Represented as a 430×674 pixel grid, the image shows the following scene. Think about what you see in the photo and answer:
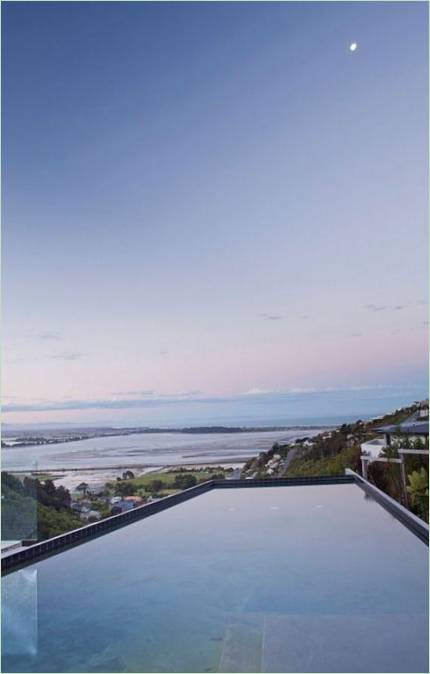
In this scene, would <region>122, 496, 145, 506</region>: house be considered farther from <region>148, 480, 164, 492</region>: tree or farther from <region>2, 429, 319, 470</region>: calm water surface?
<region>2, 429, 319, 470</region>: calm water surface

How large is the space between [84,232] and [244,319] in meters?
3.78

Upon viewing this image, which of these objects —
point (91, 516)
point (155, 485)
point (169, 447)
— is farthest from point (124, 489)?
point (169, 447)

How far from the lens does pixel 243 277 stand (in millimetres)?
9484

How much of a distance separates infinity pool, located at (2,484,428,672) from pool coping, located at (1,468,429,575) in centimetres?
12

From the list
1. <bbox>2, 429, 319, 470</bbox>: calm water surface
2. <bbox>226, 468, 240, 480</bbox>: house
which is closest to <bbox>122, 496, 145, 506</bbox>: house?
<bbox>2, 429, 319, 470</bbox>: calm water surface

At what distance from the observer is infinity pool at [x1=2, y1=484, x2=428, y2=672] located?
2.87 m

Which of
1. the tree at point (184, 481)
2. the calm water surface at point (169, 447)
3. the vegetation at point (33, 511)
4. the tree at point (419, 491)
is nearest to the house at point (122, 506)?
the vegetation at point (33, 511)

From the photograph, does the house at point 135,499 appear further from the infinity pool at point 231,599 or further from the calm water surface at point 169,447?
the calm water surface at point 169,447

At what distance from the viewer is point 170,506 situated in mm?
9336

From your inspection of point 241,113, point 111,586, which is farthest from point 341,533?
point 241,113

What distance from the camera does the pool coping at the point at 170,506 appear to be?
5289mm

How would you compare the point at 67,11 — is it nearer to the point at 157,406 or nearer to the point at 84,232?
the point at 84,232

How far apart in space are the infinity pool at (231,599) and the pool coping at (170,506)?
119mm

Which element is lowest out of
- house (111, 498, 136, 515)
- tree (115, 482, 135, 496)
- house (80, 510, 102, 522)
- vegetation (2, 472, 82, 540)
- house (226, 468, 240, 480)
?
house (226, 468, 240, 480)
